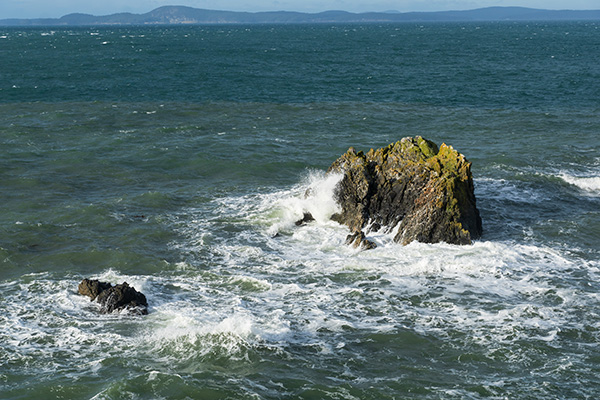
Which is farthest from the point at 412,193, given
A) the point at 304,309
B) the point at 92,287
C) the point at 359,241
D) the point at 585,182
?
the point at 92,287

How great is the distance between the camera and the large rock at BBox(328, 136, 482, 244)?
25656 mm

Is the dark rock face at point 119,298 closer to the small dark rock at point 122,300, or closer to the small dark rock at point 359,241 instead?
the small dark rock at point 122,300

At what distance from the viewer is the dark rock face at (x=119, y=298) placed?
20.4 m

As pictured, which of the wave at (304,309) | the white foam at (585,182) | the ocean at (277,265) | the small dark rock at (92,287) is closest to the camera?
the ocean at (277,265)

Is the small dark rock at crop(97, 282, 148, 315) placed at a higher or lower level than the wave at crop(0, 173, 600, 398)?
higher

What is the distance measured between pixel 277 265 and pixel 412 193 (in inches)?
259

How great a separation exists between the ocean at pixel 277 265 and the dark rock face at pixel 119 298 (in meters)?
0.35

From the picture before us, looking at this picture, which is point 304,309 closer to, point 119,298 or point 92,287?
point 119,298

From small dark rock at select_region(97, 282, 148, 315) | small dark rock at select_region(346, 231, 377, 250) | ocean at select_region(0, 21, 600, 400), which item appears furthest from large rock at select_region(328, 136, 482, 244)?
small dark rock at select_region(97, 282, 148, 315)

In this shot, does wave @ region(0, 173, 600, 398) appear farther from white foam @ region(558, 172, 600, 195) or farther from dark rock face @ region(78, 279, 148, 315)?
white foam @ region(558, 172, 600, 195)

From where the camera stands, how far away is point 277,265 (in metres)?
24.3

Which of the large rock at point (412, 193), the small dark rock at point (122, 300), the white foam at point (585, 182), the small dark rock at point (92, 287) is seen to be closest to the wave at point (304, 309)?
the small dark rock at point (92, 287)

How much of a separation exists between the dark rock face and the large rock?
10.0 meters

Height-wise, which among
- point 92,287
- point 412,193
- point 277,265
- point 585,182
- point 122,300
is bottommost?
point 277,265
